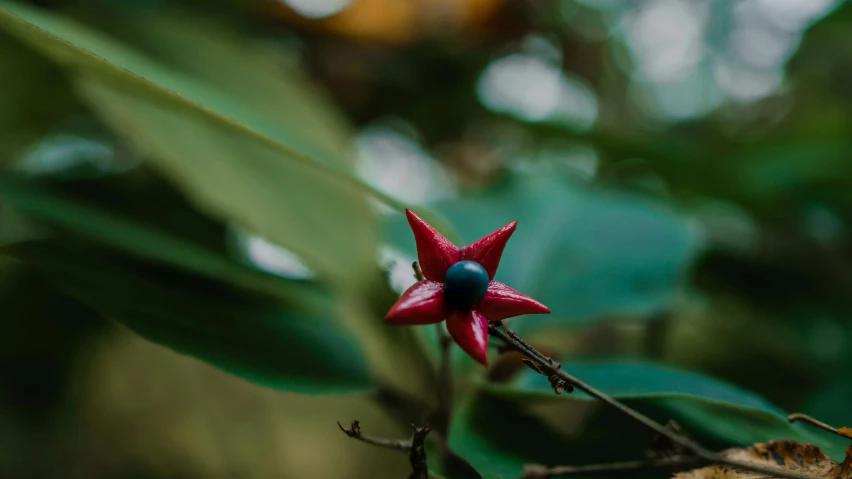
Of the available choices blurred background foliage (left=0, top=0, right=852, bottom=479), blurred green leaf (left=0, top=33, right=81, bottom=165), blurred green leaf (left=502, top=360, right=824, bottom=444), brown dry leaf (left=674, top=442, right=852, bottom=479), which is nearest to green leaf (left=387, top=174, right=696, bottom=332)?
blurred background foliage (left=0, top=0, right=852, bottom=479)

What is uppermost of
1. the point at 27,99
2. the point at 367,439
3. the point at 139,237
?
the point at 27,99

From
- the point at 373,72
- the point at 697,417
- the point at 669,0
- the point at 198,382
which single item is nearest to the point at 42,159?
the point at 198,382

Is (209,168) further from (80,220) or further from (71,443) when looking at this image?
(71,443)

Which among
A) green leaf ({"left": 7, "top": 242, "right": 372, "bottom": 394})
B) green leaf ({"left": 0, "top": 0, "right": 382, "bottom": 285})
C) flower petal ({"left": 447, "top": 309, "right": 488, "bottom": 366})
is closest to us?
flower petal ({"left": 447, "top": 309, "right": 488, "bottom": 366})

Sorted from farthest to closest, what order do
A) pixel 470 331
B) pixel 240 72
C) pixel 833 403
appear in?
pixel 240 72 → pixel 833 403 → pixel 470 331

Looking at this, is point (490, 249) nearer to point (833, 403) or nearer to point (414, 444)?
point (414, 444)

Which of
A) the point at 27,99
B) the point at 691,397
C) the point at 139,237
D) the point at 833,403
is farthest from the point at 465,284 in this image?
the point at 27,99

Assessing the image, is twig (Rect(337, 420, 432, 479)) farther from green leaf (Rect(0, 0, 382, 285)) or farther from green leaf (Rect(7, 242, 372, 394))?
green leaf (Rect(0, 0, 382, 285))
